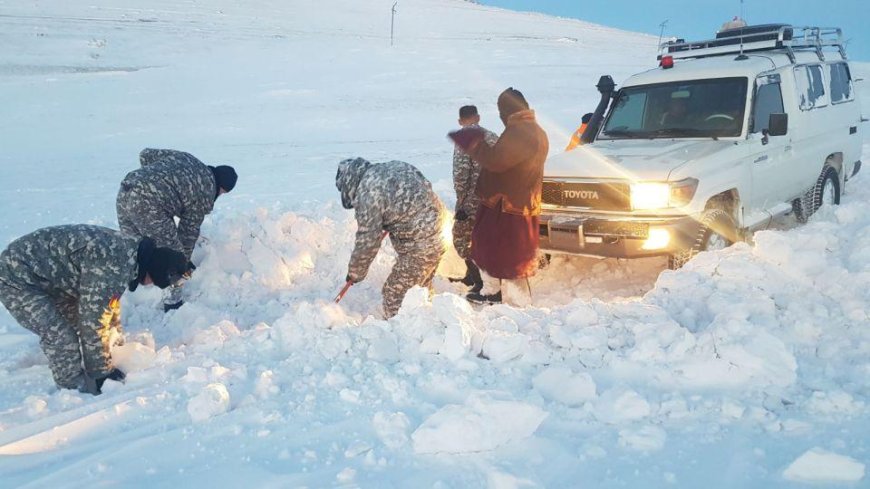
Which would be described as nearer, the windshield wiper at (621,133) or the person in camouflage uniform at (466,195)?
the person in camouflage uniform at (466,195)

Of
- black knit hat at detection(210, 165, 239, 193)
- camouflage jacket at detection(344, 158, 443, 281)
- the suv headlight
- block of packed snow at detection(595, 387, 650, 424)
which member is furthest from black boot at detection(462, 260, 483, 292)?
block of packed snow at detection(595, 387, 650, 424)

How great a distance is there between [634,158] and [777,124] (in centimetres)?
141

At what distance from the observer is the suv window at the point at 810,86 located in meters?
6.53

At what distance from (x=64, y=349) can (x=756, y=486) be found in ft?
12.7

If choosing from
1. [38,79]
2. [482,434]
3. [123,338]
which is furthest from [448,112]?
[482,434]

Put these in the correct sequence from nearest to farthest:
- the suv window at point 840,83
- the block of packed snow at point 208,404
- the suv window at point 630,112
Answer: the block of packed snow at point 208,404
the suv window at point 630,112
the suv window at point 840,83

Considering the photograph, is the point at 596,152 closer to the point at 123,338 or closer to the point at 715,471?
the point at 715,471

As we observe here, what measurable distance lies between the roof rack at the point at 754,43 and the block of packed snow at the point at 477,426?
5.09 m

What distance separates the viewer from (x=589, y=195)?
17.4 feet

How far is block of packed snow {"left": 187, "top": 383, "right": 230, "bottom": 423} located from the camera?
3.17 meters

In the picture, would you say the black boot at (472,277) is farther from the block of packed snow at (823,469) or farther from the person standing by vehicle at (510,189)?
the block of packed snow at (823,469)

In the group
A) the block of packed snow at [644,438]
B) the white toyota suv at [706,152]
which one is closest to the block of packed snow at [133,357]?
the block of packed snow at [644,438]

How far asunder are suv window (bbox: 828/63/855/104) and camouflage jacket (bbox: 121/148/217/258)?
273 inches

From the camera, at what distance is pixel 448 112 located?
22016 millimetres
